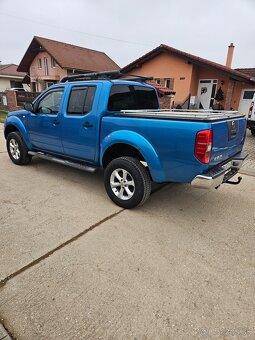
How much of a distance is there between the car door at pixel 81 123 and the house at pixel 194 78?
13.5 metres

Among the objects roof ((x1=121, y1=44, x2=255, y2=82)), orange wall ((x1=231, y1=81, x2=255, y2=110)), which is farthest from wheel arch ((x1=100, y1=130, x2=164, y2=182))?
orange wall ((x1=231, y1=81, x2=255, y2=110))

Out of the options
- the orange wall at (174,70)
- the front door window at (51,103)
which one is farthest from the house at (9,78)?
the front door window at (51,103)

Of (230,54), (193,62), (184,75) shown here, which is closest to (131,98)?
(193,62)

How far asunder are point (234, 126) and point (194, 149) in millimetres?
938

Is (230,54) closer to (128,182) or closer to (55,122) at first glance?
(55,122)

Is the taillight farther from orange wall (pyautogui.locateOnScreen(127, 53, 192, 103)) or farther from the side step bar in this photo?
orange wall (pyautogui.locateOnScreen(127, 53, 192, 103))

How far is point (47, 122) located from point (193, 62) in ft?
47.8

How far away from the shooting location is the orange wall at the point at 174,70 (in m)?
17.2

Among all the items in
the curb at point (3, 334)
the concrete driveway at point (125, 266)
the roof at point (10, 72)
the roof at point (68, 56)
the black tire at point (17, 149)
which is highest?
the roof at point (68, 56)

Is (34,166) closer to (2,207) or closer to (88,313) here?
(2,207)

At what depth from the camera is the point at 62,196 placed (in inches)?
164

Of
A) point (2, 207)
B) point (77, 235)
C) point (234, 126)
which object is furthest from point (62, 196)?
point (234, 126)

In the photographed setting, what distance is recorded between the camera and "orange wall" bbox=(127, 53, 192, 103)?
17156 mm

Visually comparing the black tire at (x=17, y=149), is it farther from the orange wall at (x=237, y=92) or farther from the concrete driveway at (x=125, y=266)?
the orange wall at (x=237, y=92)
